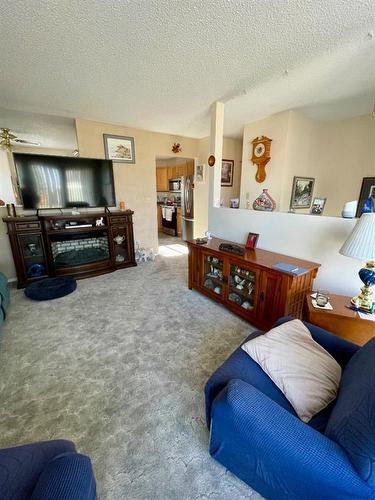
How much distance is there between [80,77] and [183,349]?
2.90 m

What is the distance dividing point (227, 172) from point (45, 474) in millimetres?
4942

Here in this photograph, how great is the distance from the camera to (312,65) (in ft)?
6.48

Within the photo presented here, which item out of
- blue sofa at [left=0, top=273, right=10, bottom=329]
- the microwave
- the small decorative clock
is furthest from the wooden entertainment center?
the microwave

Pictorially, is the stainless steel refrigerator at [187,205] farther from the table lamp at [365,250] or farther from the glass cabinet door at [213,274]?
the table lamp at [365,250]

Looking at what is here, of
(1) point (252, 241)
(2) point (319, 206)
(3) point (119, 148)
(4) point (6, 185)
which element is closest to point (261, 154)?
(2) point (319, 206)

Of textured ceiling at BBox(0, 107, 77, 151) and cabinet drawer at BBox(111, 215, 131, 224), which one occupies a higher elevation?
textured ceiling at BBox(0, 107, 77, 151)

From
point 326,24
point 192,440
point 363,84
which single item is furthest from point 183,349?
point 363,84

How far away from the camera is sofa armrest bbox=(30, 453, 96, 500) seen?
650 millimetres

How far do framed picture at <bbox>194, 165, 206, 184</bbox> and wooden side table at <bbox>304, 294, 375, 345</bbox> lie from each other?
12.5 ft

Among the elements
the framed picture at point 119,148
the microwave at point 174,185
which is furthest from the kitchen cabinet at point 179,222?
the framed picture at point 119,148

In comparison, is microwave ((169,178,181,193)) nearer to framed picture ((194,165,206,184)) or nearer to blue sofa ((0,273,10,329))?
framed picture ((194,165,206,184))

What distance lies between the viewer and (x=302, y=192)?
364 cm

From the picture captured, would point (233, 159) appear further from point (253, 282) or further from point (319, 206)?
point (253, 282)

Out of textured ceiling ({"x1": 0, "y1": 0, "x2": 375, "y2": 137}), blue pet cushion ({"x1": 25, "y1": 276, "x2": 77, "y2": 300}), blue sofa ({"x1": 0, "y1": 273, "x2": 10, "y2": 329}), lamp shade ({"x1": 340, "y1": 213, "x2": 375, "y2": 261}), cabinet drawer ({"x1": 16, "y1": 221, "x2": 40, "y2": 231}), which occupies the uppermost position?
textured ceiling ({"x1": 0, "y1": 0, "x2": 375, "y2": 137})
